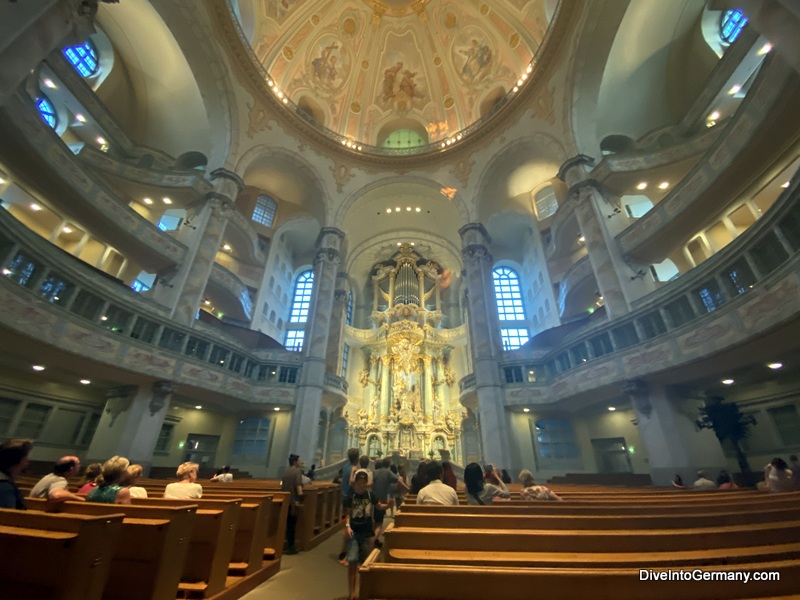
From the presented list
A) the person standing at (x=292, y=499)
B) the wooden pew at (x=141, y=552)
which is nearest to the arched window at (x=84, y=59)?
the person standing at (x=292, y=499)

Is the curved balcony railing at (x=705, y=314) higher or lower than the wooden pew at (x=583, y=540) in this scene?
higher

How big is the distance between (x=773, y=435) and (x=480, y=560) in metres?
14.8

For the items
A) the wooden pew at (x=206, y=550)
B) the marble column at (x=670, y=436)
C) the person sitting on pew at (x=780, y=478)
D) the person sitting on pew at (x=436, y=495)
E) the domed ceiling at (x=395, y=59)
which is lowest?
the wooden pew at (x=206, y=550)

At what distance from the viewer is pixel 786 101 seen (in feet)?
26.6

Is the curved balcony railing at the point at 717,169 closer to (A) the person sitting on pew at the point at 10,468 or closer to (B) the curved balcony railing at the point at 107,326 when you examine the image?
(A) the person sitting on pew at the point at 10,468

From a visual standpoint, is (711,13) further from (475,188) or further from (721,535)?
(721,535)

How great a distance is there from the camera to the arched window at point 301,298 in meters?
26.3

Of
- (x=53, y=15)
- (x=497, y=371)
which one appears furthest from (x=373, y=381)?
(x=53, y=15)

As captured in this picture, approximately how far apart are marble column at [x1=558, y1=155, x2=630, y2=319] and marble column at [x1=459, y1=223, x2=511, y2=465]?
578cm

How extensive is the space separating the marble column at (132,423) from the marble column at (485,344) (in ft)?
45.1

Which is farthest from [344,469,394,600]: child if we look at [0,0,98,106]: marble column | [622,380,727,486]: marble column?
[622,380,727,486]: marble column

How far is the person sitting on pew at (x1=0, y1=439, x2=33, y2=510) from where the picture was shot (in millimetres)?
2787

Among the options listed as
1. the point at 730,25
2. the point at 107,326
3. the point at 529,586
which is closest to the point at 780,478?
the point at 529,586

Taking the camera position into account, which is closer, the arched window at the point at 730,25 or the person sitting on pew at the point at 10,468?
the person sitting on pew at the point at 10,468
